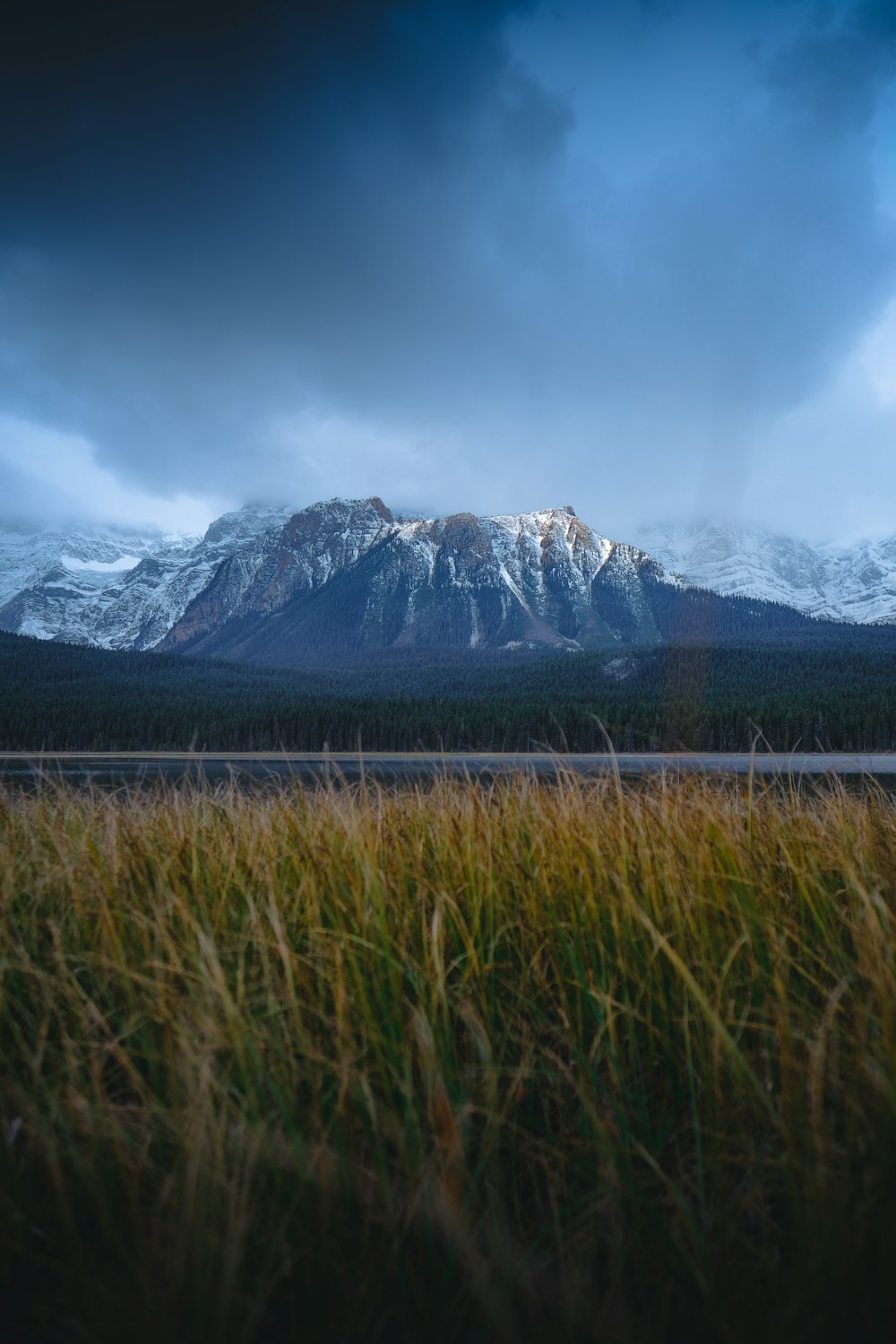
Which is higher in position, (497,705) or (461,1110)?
(497,705)

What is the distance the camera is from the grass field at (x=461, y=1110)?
4.78ft

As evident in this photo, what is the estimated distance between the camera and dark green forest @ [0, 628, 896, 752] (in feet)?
256

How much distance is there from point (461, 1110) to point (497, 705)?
325 feet

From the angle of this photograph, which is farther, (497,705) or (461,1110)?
(497,705)

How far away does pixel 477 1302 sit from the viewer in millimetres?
1536

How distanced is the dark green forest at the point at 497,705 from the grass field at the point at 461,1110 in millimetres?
41777

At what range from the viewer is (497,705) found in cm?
10069

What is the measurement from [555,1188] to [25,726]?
99.7 metres

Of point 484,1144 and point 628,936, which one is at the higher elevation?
point 628,936

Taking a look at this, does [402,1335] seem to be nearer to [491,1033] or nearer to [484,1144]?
[484,1144]

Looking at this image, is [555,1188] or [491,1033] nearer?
[555,1188]

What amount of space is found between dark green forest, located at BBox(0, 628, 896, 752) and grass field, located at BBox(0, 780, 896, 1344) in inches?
1645

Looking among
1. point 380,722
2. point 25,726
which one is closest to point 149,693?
point 25,726

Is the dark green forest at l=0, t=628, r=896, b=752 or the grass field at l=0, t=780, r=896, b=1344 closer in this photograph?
the grass field at l=0, t=780, r=896, b=1344
